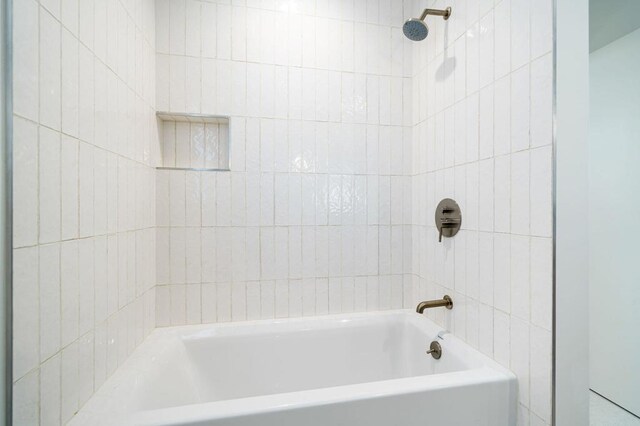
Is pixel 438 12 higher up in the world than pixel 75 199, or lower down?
higher up

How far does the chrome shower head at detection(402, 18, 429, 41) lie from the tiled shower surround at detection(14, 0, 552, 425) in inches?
7.1

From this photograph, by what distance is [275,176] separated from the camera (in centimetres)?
162

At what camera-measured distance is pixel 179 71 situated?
152 centimetres

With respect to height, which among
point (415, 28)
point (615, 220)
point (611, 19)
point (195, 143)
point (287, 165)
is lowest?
point (615, 220)

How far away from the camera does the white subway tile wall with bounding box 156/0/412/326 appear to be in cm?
154

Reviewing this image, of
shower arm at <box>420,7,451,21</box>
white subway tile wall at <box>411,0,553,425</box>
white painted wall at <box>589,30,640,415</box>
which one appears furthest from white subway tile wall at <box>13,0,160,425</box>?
white painted wall at <box>589,30,640,415</box>

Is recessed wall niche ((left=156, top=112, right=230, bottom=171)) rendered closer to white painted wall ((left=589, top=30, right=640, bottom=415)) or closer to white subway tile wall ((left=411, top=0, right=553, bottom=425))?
white subway tile wall ((left=411, top=0, right=553, bottom=425))

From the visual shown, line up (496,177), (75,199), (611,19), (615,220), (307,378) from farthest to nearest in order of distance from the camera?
1. (615,220)
2. (611,19)
3. (307,378)
4. (496,177)
5. (75,199)

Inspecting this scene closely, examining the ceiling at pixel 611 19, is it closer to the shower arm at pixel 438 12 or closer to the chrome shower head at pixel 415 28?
the shower arm at pixel 438 12

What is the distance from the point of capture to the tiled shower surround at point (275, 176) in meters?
0.79

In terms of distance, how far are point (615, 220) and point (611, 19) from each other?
47.5 inches

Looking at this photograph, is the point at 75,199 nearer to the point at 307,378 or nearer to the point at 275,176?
the point at 275,176

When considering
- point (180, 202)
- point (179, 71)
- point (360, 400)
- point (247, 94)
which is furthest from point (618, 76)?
point (180, 202)

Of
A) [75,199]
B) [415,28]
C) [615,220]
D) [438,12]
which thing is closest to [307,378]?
[75,199]
